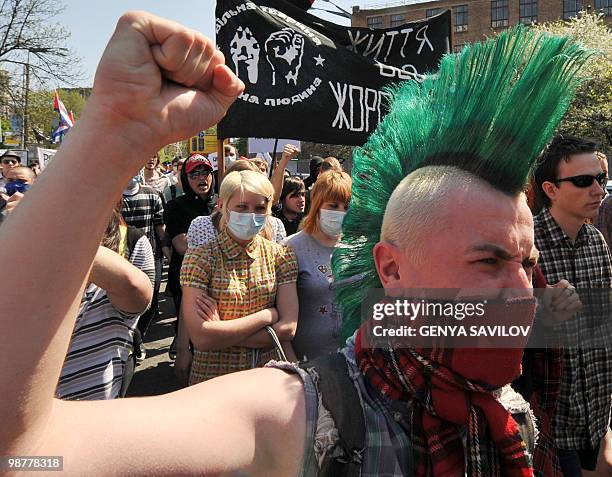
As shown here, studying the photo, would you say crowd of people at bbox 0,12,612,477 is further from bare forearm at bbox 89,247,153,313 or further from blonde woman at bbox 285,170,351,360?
blonde woman at bbox 285,170,351,360

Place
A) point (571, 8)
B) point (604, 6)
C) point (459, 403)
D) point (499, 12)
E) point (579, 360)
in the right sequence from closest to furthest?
point (459, 403)
point (579, 360)
point (604, 6)
point (571, 8)
point (499, 12)

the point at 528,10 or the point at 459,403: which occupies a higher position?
the point at 528,10

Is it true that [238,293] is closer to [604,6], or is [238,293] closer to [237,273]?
[237,273]

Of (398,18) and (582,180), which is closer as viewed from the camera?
(582,180)

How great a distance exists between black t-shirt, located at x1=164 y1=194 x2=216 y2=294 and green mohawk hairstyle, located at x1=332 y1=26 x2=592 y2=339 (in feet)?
11.9

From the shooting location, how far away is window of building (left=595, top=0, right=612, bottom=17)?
149 feet

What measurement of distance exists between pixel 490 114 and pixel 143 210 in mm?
4236

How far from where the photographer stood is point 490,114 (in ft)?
3.96

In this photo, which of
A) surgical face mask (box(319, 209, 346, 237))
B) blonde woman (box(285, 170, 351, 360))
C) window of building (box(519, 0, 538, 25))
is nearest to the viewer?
blonde woman (box(285, 170, 351, 360))

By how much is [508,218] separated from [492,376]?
1.08 feet

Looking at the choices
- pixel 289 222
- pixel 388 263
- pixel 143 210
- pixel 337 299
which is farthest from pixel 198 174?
pixel 388 263

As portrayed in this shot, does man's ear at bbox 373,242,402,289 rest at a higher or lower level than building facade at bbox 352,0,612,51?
lower

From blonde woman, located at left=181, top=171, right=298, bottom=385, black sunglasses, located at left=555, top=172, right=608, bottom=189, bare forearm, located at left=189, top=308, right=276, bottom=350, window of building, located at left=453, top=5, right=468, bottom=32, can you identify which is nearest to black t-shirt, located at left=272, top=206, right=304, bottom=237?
blonde woman, located at left=181, top=171, right=298, bottom=385

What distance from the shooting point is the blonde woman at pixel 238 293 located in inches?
99.5
